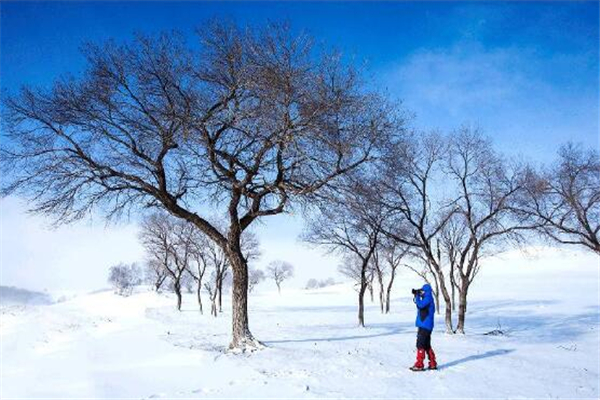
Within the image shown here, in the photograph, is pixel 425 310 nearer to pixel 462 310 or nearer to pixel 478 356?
pixel 478 356

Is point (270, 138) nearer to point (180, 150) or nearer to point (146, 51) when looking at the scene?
point (180, 150)

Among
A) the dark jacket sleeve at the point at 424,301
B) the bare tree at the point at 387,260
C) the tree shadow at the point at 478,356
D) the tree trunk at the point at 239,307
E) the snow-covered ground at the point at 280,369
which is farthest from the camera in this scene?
the bare tree at the point at 387,260

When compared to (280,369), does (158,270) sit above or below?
above

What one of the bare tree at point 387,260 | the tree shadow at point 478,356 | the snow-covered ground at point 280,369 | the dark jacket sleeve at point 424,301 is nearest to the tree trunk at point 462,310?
the snow-covered ground at point 280,369

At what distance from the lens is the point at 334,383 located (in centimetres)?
861

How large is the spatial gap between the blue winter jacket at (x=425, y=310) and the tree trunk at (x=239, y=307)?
4882 mm

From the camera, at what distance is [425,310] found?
10.5 m

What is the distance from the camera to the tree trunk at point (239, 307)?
1277 cm

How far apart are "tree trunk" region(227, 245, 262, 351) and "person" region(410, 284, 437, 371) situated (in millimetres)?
4785

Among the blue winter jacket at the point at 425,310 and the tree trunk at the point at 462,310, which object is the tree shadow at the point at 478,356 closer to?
the blue winter jacket at the point at 425,310

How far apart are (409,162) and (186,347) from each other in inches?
510

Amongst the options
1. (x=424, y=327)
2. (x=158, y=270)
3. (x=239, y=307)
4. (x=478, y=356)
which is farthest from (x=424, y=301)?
(x=158, y=270)

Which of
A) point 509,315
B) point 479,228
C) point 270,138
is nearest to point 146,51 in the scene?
point 270,138

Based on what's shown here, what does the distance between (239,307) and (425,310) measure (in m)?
5.58
